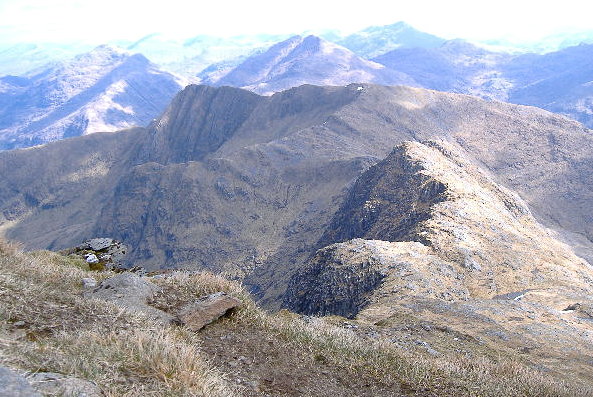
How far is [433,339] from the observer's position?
19859 millimetres

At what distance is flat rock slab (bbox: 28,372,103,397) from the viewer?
5.54m

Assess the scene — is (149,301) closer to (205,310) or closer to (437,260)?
(205,310)

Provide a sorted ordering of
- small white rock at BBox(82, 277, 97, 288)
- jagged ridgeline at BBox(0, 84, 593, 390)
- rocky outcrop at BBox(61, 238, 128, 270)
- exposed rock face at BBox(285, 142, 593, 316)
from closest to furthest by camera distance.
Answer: small white rock at BBox(82, 277, 97, 288), rocky outcrop at BBox(61, 238, 128, 270), jagged ridgeline at BBox(0, 84, 593, 390), exposed rock face at BBox(285, 142, 593, 316)

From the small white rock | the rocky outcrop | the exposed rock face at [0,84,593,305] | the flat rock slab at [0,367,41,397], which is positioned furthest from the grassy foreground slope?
the exposed rock face at [0,84,593,305]

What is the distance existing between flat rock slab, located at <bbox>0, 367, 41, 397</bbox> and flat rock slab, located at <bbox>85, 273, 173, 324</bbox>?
5384 millimetres

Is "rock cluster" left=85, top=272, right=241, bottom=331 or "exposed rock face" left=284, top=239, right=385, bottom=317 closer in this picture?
"rock cluster" left=85, top=272, right=241, bottom=331

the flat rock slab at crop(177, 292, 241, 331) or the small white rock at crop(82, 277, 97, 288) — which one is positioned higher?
the flat rock slab at crop(177, 292, 241, 331)

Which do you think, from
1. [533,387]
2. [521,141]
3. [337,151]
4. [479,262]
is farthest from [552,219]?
[533,387]

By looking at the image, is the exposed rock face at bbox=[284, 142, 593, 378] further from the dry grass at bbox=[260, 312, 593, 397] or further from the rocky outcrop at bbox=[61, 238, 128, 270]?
the rocky outcrop at bbox=[61, 238, 128, 270]

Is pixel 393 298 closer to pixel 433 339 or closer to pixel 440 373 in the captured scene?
pixel 433 339

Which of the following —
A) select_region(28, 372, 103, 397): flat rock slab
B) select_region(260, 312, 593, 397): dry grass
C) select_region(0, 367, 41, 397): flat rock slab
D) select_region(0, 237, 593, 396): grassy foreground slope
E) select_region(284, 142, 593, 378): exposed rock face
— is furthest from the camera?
select_region(284, 142, 593, 378): exposed rock face

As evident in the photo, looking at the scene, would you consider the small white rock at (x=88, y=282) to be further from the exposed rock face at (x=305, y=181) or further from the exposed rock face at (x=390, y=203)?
the exposed rock face at (x=305, y=181)

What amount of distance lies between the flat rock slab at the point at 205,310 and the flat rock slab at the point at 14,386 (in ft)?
17.1

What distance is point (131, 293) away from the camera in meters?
12.3
